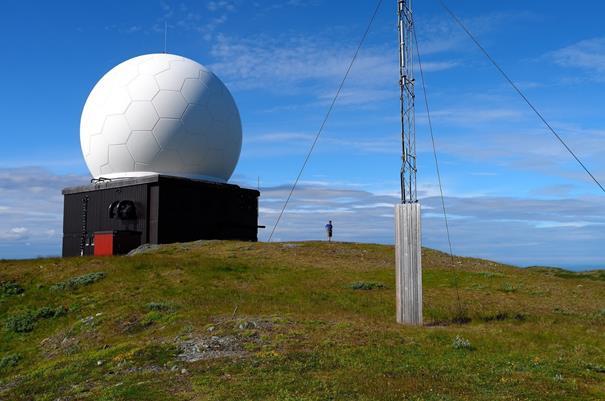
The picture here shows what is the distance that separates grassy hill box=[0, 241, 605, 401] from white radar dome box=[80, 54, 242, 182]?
31.6 ft

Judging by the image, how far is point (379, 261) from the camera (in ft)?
94.1

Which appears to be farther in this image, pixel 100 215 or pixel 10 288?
pixel 100 215

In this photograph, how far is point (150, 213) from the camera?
1276 inches

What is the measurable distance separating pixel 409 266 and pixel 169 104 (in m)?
23.0

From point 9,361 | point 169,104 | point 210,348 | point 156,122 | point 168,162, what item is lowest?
point 9,361

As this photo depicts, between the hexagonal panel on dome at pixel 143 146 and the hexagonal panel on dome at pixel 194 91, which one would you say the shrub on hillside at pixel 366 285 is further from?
the hexagonal panel on dome at pixel 194 91

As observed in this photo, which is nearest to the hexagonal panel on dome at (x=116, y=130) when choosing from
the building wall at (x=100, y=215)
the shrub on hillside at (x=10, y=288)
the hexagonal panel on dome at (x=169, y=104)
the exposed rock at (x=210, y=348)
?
the hexagonal panel on dome at (x=169, y=104)

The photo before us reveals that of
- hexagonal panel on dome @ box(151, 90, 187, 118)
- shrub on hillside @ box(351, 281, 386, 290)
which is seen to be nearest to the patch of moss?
shrub on hillside @ box(351, 281, 386, 290)

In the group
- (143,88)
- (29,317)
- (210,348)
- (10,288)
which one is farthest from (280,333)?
(143,88)

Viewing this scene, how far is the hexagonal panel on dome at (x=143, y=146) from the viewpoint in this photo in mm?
33438

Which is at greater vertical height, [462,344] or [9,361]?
[462,344]

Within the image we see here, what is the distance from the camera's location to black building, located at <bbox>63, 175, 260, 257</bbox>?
105 ft

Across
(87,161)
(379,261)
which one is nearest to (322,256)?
(379,261)

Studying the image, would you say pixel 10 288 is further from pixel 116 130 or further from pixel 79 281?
pixel 116 130
